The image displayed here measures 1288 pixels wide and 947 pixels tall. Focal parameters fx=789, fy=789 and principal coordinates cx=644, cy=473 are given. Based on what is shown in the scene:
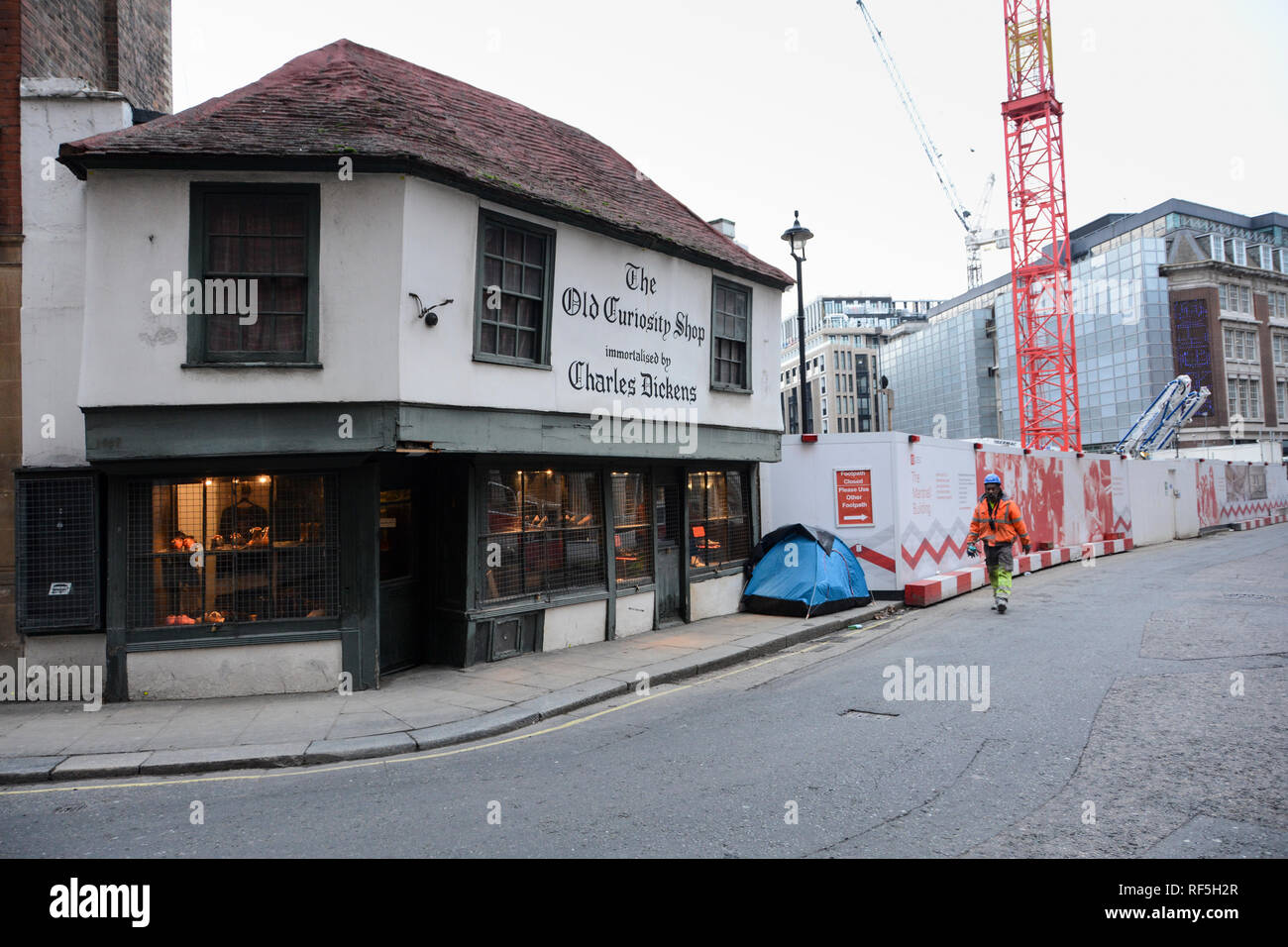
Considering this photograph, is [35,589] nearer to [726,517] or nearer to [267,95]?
[267,95]

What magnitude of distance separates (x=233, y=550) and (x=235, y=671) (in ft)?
4.06

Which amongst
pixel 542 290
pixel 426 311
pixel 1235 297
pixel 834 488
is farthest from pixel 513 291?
pixel 1235 297

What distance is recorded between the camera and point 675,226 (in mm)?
12430

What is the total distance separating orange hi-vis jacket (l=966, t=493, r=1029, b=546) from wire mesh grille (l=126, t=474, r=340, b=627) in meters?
9.49

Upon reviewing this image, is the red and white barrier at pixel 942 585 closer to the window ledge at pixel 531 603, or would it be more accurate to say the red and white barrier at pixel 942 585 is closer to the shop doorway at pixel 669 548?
the shop doorway at pixel 669 548

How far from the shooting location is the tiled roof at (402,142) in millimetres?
7750

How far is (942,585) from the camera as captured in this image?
14.3 m

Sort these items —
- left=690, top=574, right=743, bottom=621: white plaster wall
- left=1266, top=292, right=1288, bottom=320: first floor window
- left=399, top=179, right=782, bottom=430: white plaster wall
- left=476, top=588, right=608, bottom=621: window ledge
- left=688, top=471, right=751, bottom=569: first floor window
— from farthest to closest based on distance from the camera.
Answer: left=1266, top=292, right=1288, bottom=320: first floor window < left=688, top=471, right=751, bottom=569: first floor window < left=690, top=574, right=743, bottom=621: white plaster wall < left=476, top=588, right=608, bottom=621: window ledge < left=399, top=179, right=782, bottom=430: white plaster wall

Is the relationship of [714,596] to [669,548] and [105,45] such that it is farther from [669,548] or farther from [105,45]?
[105,45]

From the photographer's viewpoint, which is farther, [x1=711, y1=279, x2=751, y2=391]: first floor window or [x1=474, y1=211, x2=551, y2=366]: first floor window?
[x1=711, y1=279, x2=751, y2=391]: first floor window

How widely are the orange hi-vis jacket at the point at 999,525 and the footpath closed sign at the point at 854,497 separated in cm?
220

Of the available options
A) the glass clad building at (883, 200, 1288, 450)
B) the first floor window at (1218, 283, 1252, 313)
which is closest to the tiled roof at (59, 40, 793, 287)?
the glass clad building at (883, 200, 1288, 450)

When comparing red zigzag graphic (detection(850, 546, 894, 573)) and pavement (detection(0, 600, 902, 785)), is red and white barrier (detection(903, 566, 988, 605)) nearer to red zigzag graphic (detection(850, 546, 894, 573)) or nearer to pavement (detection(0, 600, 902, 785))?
red zigzag graphic (detection(850, 546, 894, 573))

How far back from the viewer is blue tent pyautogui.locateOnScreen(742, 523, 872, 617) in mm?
12625
